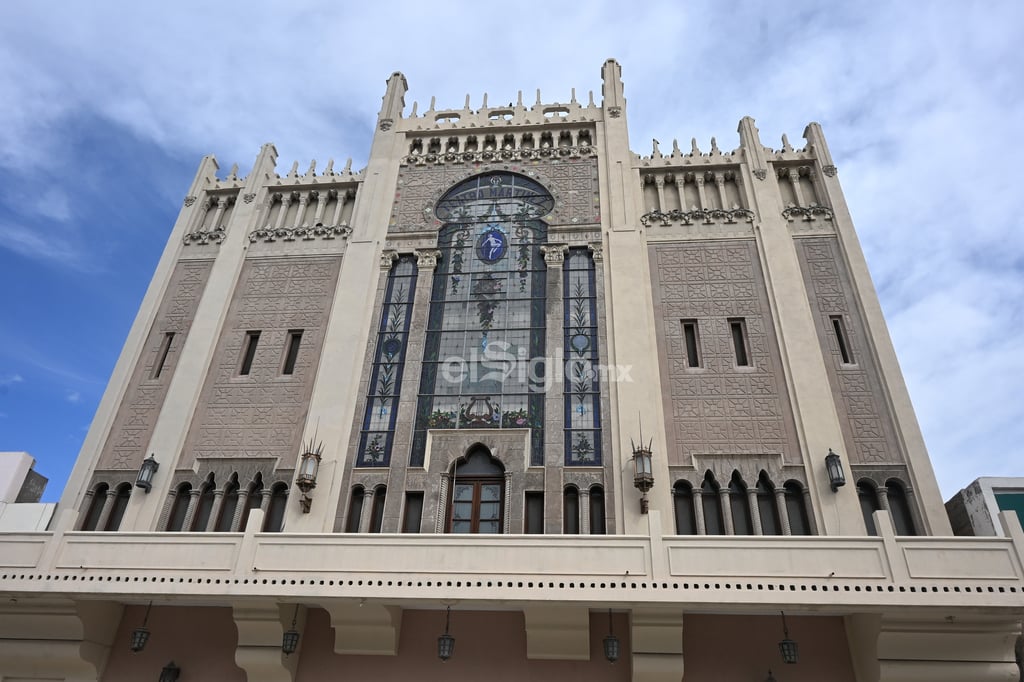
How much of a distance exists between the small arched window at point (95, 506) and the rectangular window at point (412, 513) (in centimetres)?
582

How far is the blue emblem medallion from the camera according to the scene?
14.5 m

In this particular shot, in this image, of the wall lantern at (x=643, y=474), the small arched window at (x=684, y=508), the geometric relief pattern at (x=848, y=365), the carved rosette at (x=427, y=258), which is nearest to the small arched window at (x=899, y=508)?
the geometric relief pattern at (x=848, y=365)

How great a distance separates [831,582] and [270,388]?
10636 millimetres

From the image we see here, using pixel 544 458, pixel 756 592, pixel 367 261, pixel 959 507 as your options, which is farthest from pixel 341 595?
pixel 959 507

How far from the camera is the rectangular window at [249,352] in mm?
13545

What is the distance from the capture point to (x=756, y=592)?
812 centimetres

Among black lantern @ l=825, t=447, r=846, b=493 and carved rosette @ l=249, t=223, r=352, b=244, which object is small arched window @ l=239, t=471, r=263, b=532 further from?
black lantern @ l=825, t=447, r=846, b=493

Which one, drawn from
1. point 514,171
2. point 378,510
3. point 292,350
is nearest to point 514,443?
point 378,510

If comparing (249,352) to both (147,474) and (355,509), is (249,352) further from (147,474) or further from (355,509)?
(355,509)

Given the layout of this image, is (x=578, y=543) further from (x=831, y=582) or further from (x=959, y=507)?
(x=959, y=507)

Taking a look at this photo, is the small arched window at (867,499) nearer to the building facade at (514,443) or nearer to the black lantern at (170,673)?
the building facade at (514,443)

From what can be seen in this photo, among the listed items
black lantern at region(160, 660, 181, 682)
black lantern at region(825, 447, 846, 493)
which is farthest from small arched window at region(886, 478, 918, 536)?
black lantern at region(160, 660, 181, 682)

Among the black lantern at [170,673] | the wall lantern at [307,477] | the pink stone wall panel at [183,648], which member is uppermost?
the wall lantern at [307,477]

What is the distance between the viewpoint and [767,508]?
1097cm
